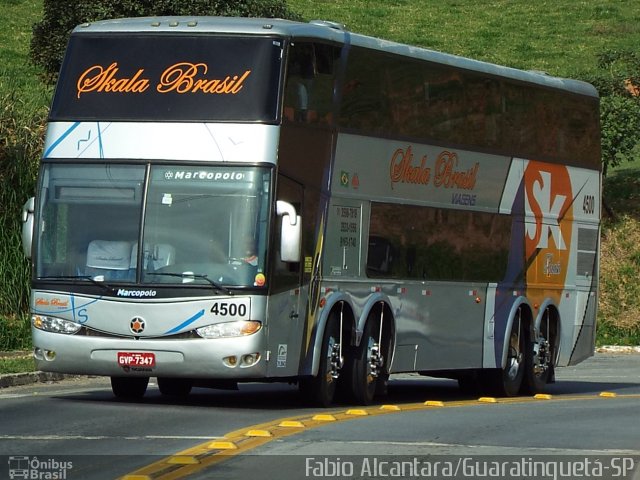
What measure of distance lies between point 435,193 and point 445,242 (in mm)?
650

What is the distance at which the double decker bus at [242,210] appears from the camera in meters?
16.6

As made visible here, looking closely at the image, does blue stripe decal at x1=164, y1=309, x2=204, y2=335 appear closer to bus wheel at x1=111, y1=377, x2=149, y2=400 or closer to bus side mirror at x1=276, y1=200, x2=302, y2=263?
bus side mirror at x1=276, y1=200, x2=302, y2=263

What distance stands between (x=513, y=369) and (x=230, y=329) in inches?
288

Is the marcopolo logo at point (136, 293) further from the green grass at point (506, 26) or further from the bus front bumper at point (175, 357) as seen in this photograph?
the green grass at point (506, 26)

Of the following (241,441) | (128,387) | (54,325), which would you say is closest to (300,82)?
(54,325)

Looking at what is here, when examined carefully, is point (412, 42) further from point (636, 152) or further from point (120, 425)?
point (120, 425)

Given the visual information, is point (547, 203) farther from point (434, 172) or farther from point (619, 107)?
point (619, 107)

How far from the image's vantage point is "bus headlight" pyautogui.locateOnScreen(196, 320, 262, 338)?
54.0 feet

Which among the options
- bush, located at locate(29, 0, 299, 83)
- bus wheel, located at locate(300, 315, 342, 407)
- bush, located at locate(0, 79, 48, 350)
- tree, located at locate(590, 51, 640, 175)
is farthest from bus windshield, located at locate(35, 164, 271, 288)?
tree, located at locate(590, 51, 640, 175)

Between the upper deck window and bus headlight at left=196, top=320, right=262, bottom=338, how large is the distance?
208 cm

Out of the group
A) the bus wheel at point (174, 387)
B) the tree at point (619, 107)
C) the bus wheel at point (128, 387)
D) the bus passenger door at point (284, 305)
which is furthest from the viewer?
the tree at point (619, 107)

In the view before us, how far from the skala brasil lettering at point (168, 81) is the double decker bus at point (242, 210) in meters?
0.02

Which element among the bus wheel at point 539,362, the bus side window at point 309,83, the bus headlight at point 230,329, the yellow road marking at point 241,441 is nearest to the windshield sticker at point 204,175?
the bus side window at point 309,83

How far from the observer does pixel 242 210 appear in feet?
54.6
